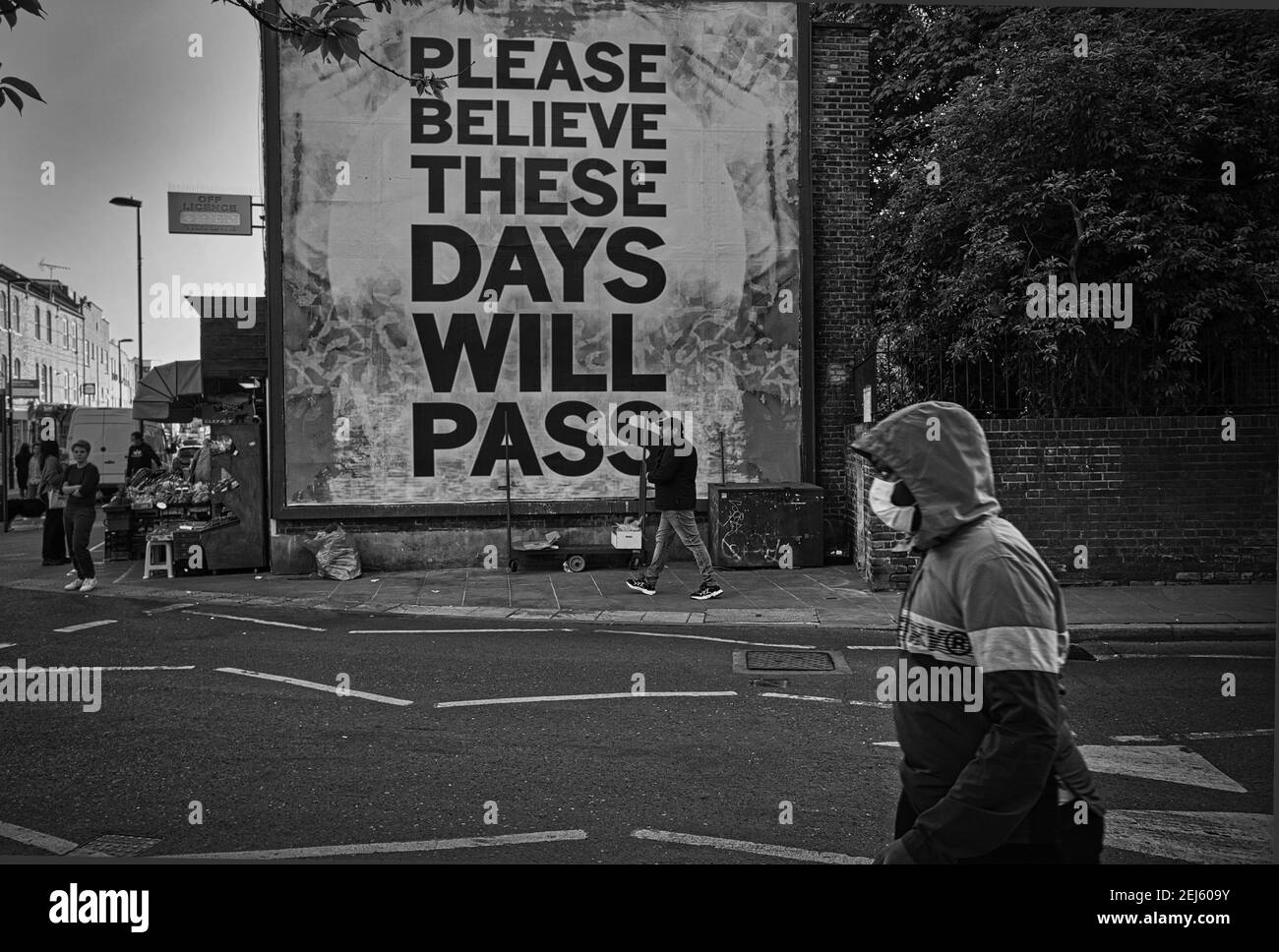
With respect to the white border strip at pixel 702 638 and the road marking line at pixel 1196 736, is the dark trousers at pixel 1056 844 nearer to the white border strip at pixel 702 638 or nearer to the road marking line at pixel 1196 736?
the road marking line at pixel 1196 736

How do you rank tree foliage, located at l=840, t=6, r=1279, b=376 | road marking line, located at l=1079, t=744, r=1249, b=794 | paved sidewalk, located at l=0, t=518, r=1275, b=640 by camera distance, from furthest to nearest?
tree foliage, located at l=840, t=6, r=1279, b=376 < paved sidewalk, located at l=0, t=518, r=1275, b=640 < road marking line, located at l=1079, t=744, r=1249, b=794

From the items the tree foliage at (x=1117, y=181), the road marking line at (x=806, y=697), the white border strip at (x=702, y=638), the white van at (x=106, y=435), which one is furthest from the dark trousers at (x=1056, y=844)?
the white van at (x=106, y=435)

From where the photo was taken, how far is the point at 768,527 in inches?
546

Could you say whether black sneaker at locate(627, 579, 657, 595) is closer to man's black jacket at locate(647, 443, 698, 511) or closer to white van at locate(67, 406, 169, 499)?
man's black jacket at locate(647, 443, 698, 511)

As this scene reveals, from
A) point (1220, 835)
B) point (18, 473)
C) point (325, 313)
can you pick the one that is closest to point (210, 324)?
point (325, 313)

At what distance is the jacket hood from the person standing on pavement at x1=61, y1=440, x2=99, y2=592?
12405 millimetres

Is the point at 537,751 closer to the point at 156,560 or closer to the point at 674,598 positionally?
the point at 674,598

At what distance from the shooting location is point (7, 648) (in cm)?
934

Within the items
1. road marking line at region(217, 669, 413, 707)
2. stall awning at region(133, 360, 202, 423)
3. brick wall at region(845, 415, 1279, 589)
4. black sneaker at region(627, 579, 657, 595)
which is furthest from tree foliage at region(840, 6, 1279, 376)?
stall awning at region(133, 360, 202, 423)

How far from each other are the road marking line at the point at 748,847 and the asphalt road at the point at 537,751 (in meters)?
0.02

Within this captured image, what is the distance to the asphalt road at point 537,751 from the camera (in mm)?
4738

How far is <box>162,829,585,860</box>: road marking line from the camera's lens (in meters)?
4.47
